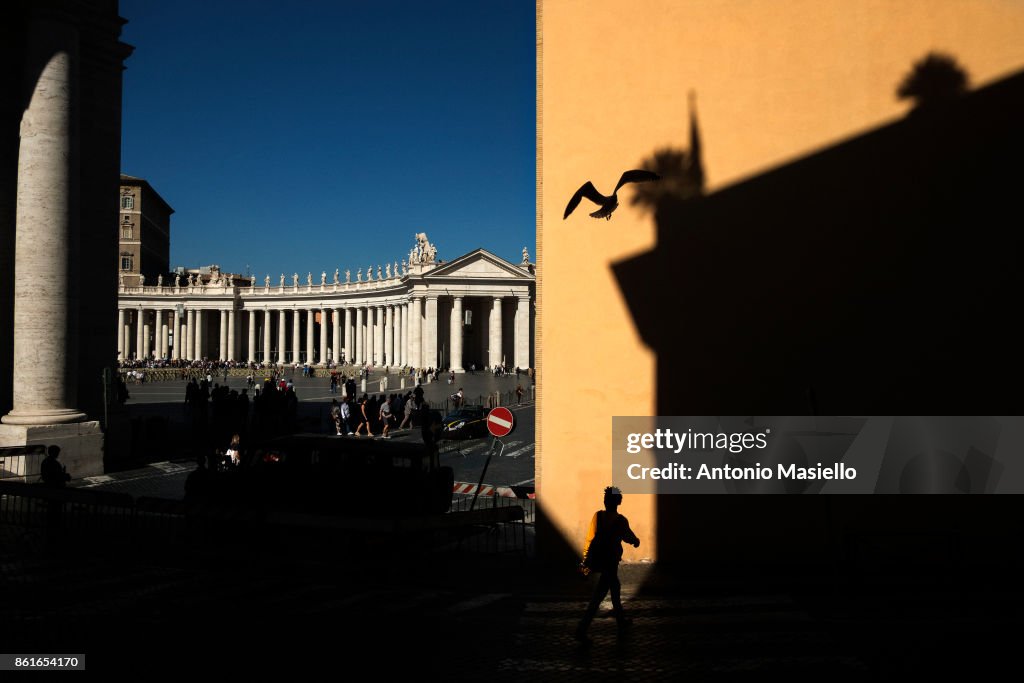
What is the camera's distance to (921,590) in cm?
853

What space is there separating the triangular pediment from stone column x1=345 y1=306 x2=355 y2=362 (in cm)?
1724

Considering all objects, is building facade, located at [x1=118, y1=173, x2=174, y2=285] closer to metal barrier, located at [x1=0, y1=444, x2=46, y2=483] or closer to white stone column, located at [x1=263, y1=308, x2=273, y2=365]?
white stone column, located at [x1=263, y1=308, x2=273, y2=365]

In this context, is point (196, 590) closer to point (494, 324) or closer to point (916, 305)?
point (916, 305)

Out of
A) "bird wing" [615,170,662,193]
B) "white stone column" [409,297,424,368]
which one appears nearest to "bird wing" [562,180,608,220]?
"bird wing" [615,170,662,193]

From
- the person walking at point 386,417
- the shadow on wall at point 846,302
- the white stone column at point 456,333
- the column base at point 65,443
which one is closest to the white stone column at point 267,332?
the white stone column at point 456,333

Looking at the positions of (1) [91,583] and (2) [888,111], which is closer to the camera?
(1) [91,583]

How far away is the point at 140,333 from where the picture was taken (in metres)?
96.2

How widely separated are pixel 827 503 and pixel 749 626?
8.86 feet

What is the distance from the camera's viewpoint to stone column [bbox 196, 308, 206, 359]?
3723 inches

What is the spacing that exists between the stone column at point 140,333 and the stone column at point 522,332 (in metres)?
49.2

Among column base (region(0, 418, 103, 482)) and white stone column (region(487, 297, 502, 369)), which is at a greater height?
white stone column (region(487, 297, 502, 369))

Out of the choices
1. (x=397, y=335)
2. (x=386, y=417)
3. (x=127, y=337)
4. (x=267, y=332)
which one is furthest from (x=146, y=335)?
(x=386, y=417)

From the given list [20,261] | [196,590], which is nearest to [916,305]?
Answer: [196,590]

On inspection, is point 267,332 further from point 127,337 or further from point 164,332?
point 127,337
